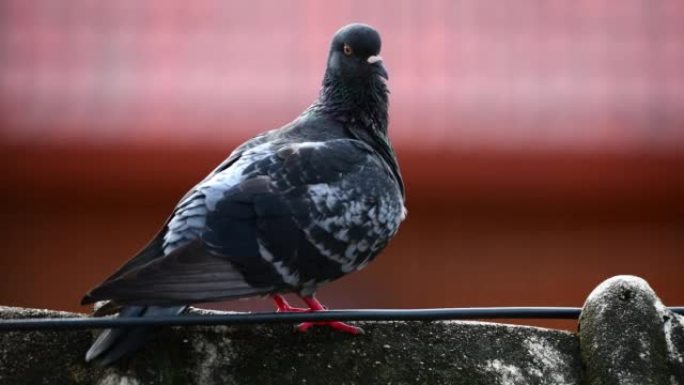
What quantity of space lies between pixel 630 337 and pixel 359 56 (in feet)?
6.89

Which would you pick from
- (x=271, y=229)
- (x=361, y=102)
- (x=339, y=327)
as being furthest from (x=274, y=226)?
(x=361, y=102)

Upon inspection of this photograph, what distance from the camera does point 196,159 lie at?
6.57 m

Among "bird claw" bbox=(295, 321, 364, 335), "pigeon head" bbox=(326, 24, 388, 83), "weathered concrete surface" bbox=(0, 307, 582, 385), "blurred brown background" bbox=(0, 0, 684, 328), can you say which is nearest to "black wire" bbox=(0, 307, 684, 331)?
"weathered concrete surface" bbox=(0, 307, 582, 385)

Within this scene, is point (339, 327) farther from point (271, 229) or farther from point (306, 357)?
point (271, 229)

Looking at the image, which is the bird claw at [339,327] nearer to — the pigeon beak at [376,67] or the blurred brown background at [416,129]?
the pigeon beak at [376,67]

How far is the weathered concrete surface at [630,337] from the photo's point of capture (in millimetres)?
3771

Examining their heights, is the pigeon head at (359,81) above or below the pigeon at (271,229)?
above

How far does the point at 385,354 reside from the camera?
4.02 m

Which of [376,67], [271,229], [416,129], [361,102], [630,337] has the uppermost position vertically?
[376,67]

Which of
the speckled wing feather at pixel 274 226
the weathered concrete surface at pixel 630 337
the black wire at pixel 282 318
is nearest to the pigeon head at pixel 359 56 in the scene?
the speckled wing feather at pixel 274 226

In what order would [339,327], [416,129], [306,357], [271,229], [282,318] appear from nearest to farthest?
[282,318], [306,357], [339,327], [271,229], [416,129]

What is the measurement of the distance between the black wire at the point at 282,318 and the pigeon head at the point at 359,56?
2.03 m

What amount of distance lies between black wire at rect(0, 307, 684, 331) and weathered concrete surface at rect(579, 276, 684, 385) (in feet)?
0.85

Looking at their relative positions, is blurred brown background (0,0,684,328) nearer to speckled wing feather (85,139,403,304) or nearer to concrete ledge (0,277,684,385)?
speckled wing feather (85,139,403,304)
